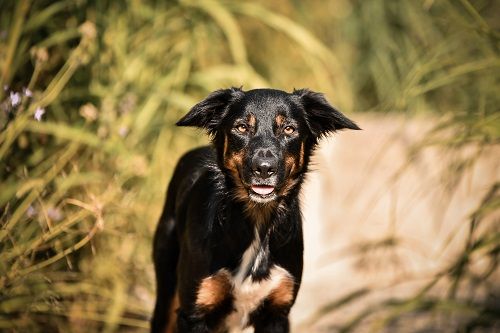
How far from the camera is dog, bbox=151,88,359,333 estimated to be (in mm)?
3314

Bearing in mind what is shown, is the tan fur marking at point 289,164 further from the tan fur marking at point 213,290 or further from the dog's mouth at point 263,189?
the tan fur marking at point 213,290

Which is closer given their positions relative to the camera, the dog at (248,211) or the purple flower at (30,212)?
the dog at (248,211)

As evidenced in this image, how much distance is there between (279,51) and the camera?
743 cm

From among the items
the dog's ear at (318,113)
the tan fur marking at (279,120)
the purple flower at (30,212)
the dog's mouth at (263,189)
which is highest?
the dog's ear at (318,113)

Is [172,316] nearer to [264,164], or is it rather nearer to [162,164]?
[264,164]

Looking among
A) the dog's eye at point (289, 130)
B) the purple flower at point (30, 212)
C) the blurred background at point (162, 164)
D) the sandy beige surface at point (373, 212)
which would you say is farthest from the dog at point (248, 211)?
the sandy beige surface at point (373, 212)

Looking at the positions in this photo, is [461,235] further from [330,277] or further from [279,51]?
[279,51]

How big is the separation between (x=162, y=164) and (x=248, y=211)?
182 centimetres

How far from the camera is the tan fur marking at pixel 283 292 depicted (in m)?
3.37

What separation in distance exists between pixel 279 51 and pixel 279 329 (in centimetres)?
438

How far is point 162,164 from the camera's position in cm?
522

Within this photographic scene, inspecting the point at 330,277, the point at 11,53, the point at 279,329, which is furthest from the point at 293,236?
the point at 330,277

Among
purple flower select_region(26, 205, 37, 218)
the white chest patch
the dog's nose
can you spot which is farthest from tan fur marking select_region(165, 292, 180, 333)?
the dog's nose

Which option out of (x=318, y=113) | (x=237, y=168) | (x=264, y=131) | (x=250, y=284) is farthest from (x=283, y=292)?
(x=318, y=113)
